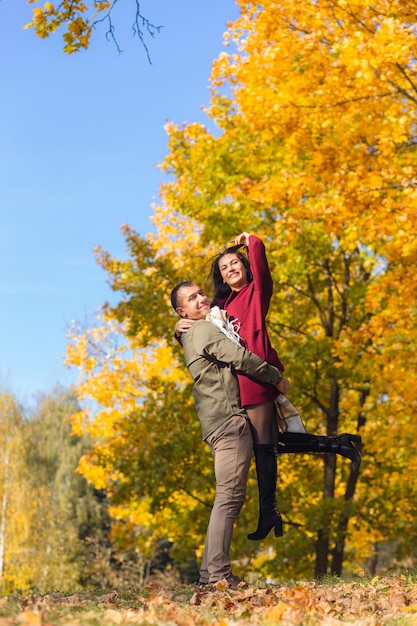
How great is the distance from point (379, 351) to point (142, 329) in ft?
14.5

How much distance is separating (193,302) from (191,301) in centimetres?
2

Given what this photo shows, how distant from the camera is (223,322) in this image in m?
5.32

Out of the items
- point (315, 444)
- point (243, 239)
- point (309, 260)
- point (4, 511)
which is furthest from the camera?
point (4, 511)

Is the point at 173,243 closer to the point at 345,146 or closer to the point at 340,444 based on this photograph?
the point at 345,146

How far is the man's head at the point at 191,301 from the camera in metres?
5.54

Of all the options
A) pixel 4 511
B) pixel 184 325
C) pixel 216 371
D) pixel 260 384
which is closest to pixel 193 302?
pixel 184 325

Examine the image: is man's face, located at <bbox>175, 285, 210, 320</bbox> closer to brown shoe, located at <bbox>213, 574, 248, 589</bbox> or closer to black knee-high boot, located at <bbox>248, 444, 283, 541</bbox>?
black knee-high boot, located at <bbox>248, 444, 283, 541</bbox>

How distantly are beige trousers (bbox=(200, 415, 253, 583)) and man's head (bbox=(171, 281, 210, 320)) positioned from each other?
0.85m

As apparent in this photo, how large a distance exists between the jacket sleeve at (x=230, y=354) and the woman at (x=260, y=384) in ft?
0.50

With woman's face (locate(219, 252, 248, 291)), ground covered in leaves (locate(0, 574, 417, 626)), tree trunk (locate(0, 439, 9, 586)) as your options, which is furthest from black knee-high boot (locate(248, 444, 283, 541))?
tree trunk (locate(0, 439, 9, 586))

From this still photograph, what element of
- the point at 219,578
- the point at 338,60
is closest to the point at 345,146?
the point at 338,60

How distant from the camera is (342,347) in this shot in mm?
11797

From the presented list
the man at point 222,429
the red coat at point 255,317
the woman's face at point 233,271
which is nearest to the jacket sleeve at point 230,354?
the man at point 222,429

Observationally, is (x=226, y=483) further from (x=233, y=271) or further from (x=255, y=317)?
(x=233, y=271)
